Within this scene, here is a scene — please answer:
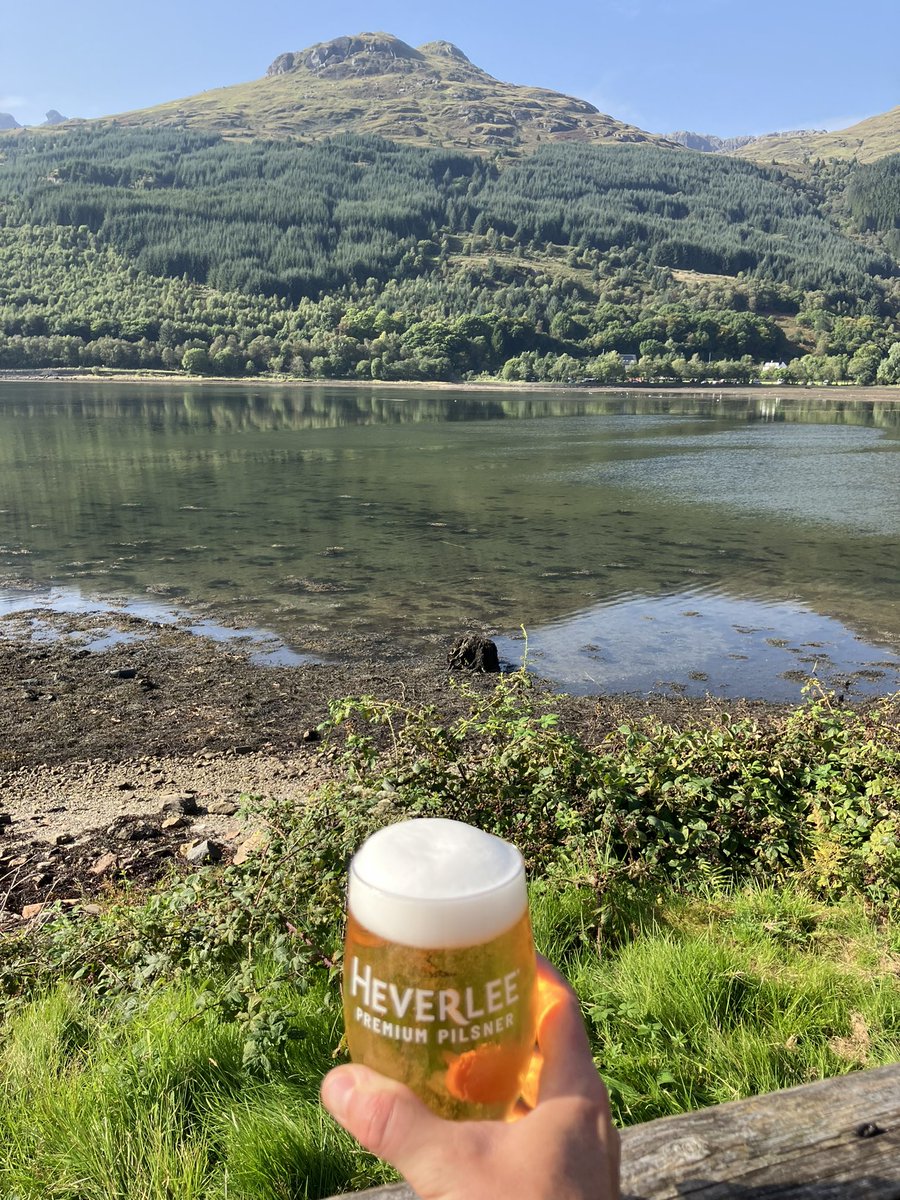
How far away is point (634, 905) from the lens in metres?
5.14

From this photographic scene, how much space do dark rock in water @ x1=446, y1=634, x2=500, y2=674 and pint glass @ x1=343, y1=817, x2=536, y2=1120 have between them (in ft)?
42.7

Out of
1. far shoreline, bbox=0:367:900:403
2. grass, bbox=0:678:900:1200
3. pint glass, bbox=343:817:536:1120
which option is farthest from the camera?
far shoreline, bbox=0:367:900:403

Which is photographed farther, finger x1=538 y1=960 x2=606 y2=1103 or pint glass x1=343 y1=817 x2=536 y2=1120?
finger x1=538 y1=960 x2=606 y2=1103

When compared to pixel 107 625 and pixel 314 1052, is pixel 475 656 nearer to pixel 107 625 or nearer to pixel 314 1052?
pixel 107 625

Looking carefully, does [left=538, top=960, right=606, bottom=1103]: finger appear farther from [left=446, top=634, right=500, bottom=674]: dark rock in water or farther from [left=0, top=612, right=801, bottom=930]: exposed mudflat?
[left=446, top=634, right=500, bottom=674]: dark rock in water

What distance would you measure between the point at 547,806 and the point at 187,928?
99.3 inches

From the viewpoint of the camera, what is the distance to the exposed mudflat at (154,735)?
26.0 feet

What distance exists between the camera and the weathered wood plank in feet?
6.93

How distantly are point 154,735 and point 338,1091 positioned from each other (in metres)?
11.1

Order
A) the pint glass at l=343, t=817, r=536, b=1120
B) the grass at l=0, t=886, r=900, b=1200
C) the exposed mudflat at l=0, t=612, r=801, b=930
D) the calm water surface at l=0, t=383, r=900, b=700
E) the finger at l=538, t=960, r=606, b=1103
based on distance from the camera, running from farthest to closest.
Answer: the calm water surface at l=0, t=383, r=900, b=700
the exposed mudflat at l=0, t=612, r=801, b=930
the grass at l=0, t=886, r=900, b=1200
the finger at l=538, t=960, r=606, b=1103
the pint glass at l=343, t=817, r=536, b=1120

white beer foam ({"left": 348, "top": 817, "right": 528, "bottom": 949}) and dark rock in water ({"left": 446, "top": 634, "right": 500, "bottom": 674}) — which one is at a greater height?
white beer foam ({"left": 348, "top": 817, "right": 528, "bottom": 949})

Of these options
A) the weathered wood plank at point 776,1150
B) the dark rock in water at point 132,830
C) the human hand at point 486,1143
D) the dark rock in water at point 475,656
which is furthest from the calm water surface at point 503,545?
the human hand at point 486,1143

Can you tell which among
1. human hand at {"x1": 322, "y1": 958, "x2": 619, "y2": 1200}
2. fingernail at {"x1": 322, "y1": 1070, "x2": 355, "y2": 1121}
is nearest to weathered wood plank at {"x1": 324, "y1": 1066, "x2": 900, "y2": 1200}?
human hand at {"x1": 322, "y1": 958, "x2": 619, "y2": 1200}

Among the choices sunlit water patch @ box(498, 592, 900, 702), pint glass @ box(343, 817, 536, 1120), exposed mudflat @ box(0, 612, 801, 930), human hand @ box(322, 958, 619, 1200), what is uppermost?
pint glass @ box(343, 817, 536, 1120)
